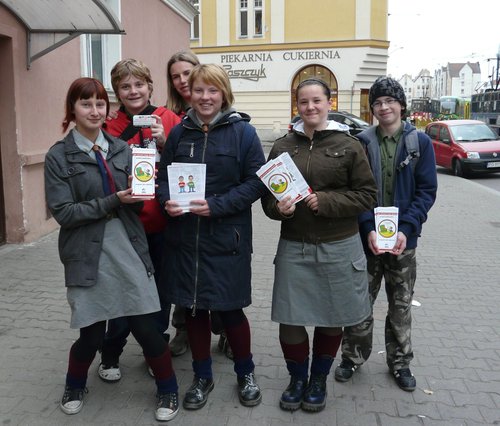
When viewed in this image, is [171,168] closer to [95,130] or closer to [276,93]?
[95,130]

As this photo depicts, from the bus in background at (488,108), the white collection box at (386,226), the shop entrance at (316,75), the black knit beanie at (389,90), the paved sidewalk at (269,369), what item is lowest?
the paved sidewalk at (269,369)

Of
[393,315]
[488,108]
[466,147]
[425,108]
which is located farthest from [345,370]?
[425,108]

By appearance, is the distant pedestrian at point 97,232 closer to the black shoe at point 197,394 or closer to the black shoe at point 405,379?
the black shoe at point 197,394

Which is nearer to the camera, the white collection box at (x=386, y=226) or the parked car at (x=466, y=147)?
the white collection box at (x=386, y=226)

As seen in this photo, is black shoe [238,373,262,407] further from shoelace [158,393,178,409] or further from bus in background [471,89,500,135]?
bus in background [471,89,500,135]

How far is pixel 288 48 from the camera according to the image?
94.4 ft

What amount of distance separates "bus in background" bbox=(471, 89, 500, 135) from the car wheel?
407 inches

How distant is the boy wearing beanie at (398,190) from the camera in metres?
3.35

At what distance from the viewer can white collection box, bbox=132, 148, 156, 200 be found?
288 cm

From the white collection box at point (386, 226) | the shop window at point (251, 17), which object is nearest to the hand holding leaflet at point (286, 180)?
the white collection box at point (386, 226)

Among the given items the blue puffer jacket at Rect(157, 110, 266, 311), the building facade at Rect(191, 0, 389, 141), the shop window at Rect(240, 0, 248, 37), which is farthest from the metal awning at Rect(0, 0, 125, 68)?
the shop window at Rect(240, 0, 248, 37)

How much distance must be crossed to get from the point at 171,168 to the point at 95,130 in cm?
51

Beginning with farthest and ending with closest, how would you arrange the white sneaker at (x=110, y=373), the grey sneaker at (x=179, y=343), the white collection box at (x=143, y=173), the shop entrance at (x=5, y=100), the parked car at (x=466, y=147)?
the parked car at (x=466, y=147)
the shop entrance at (x=5, y=100)
the grey sneaker at (x=179, y=343)
the white sneaker at (x=110, y=373)
the white collection box at (x=143, y=173)

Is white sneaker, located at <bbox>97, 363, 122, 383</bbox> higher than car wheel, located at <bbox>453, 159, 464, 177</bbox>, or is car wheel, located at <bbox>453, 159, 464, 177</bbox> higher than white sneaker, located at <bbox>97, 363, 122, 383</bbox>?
car wheel, located at <bbox>453, 159, 464, 177</bbox>
